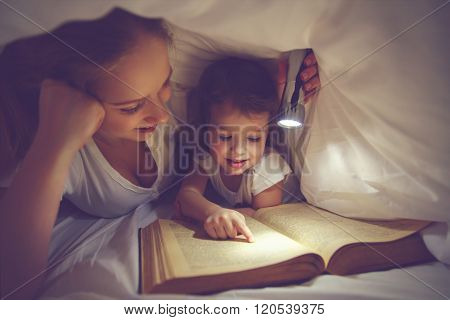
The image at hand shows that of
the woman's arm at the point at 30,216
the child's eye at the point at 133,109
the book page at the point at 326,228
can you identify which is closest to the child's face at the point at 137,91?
the child's eye at the point at 133,109

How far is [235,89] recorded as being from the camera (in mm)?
655

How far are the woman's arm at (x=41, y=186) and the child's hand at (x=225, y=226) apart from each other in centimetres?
27

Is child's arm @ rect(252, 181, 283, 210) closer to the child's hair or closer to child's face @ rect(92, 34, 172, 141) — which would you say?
the child's hair

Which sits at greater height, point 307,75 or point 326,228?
point 307,75

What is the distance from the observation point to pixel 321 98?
0.65 metres

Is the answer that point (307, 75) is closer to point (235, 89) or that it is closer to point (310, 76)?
point (310, 76)

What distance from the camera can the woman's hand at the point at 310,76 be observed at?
63cm

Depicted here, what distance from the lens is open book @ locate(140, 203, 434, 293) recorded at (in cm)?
46

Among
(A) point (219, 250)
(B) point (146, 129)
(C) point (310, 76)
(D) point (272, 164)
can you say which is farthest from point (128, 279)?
(C) point (310, 76)

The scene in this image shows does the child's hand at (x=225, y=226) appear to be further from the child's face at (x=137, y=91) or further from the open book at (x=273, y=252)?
the child's face at (x=137, y=91)

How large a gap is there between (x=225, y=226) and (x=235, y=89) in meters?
0.28

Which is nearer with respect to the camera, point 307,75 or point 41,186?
point 41,186

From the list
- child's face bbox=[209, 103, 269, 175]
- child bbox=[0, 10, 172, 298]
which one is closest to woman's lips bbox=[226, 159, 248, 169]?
child's face bbox=[209, 103, 269, 175]
